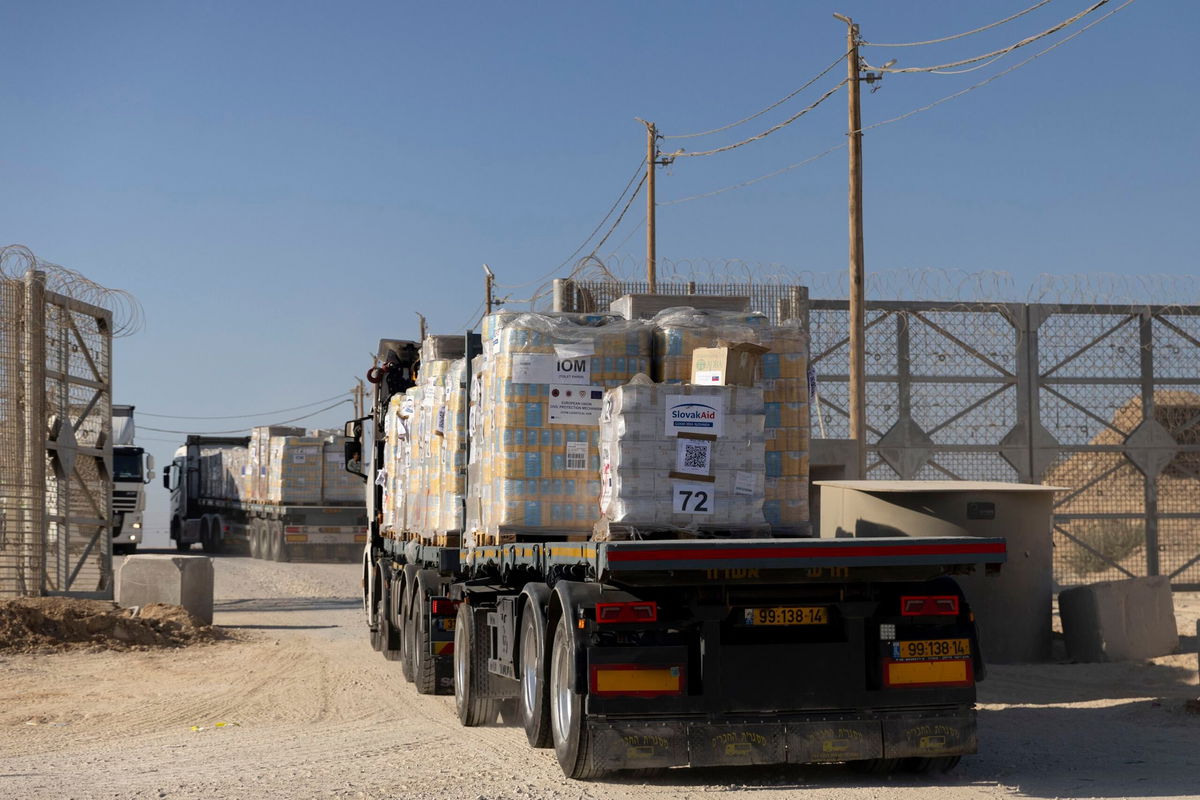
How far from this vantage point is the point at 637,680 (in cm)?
764

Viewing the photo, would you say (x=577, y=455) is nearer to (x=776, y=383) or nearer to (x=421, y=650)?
(x=776, y=383)

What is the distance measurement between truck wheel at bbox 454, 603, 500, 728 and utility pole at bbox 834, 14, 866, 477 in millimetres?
6862

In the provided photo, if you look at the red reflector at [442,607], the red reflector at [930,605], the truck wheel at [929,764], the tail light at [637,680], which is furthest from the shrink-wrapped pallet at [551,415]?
the red reflector at [442,607]

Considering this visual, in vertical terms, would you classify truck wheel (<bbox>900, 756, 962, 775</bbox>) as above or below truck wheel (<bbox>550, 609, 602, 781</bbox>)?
below

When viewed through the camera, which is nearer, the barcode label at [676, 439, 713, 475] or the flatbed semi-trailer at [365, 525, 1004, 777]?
the flatbed semi-trailer at [365, 525, 1004, 777]

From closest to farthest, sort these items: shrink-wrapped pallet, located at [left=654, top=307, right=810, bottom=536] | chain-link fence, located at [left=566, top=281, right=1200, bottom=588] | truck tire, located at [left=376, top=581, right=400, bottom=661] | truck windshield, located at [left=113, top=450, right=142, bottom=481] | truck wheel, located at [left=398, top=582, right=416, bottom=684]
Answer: shrink-wrapped pallet, located at [left=654, top=307, right=810, bottom=536]
truck wheel, located at [left=398, top=582, right=416, bottom=684]
truck tire, located at [left=376, top=581, right=400, bottom=661]
chain-link fence, located at [left=566, top=281, right=1200, bottom=588]
truck windshield, located at [left=113, top=450, right=142, bottom=481]

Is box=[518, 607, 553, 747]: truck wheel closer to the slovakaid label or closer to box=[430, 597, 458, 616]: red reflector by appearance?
the slovakaid label

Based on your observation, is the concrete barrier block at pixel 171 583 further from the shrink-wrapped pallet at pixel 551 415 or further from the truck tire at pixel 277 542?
the truck tire at pixel 277 542

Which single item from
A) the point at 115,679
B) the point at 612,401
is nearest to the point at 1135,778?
the point at 612,401

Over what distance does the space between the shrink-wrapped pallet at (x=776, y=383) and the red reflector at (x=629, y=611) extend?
1.57 metres

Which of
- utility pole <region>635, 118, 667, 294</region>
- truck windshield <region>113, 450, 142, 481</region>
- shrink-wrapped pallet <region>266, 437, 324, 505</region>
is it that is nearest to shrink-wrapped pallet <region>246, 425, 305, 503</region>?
shrink-wrapped pallet <region>266, 437, 324, 505</region>

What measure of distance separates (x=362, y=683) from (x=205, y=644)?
4.81 m

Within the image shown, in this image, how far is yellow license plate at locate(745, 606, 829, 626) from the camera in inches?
307

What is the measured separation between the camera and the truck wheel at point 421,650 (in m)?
12.4
